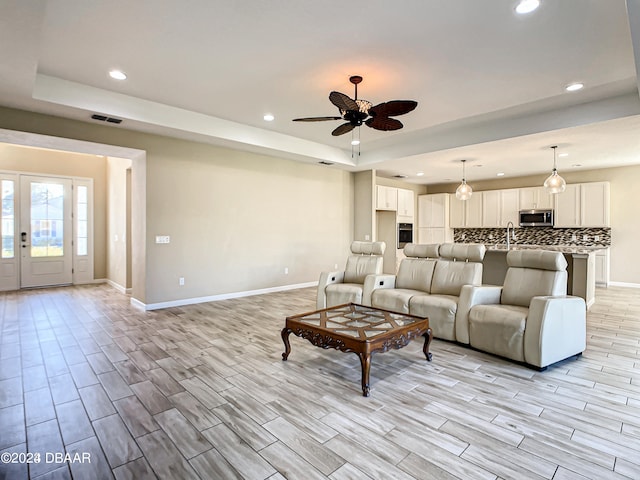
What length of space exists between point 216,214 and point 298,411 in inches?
171

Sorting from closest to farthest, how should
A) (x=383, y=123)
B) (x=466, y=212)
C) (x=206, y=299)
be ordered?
(x=383, y=123) < (x=206, y=299) < (x=466, y=212)

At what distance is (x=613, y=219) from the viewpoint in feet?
24.8

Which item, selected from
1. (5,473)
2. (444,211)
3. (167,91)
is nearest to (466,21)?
(167,91)

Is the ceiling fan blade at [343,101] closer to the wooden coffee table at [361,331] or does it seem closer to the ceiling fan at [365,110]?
the ceiling fan at [365,110]

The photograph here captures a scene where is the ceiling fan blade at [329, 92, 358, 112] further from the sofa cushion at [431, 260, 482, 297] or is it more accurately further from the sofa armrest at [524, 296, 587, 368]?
the sofa armrest at [524, 296, 587, 368]

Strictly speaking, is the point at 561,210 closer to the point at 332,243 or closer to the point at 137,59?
the point at 332,243

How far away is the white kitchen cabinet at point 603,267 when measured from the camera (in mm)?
7434

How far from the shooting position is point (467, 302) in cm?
364

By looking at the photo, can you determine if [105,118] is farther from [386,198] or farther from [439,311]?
[386,198]

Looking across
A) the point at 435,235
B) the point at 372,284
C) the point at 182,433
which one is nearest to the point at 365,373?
the point at 182,433

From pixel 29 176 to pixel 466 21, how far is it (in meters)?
8.41

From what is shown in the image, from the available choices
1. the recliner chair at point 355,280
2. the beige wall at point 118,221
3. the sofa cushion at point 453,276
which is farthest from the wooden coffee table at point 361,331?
the beige wall at point 118,221

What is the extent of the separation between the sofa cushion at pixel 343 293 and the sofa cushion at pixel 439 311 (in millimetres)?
812

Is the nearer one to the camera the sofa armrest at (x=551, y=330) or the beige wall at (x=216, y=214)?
the sofa armrest at (x=551, y=330)
